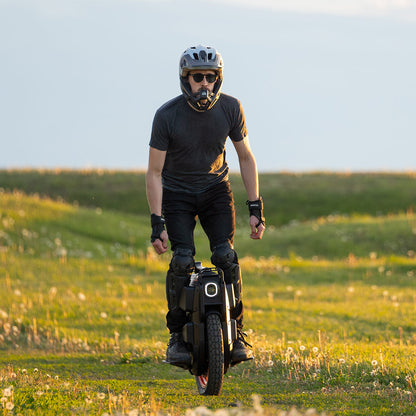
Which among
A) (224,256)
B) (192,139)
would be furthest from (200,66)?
(224,256)

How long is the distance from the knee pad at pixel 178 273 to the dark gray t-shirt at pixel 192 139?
30.2 inches

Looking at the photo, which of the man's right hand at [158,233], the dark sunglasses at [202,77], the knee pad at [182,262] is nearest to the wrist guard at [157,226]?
the man's right hand at [158,233]

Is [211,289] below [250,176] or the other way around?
below

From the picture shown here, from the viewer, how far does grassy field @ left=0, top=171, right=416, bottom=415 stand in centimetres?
765

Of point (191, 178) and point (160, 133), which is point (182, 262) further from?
point (160, 133)

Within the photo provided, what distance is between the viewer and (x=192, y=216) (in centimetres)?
816

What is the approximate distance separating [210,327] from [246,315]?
8712mm

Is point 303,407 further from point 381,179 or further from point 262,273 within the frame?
point 381,179

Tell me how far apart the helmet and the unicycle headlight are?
1984 millimetres

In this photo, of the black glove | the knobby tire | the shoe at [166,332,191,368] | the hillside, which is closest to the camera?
the knobby tire

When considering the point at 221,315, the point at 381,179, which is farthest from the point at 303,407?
the point at 381,179

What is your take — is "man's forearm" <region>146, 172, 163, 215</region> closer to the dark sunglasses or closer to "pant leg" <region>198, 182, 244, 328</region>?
"pant leg" <region>198, 182, 244, 328</region>

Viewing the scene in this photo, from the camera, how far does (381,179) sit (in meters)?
51.2

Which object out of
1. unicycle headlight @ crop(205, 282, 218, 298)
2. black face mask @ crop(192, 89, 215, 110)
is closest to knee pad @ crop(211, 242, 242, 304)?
unicycle headlight @ crop(205, 282, 218, 298)
